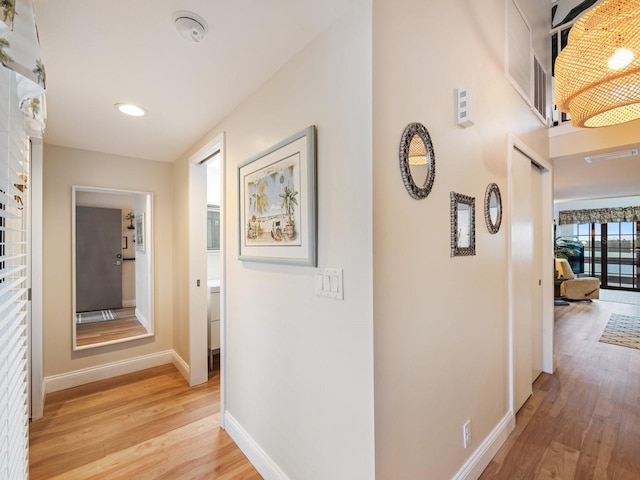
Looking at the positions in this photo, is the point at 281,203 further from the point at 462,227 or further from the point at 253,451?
the point at 253,451

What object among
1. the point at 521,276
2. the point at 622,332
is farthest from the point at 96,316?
the point at 622,332

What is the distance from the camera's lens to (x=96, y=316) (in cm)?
288

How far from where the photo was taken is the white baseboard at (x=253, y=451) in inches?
62.6

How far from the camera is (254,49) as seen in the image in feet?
4.67

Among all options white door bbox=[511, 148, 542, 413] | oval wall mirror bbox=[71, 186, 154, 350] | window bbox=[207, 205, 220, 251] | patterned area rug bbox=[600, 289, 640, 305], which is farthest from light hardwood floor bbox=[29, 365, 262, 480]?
patterned area rug bbox=[600, 289, 640, 305]

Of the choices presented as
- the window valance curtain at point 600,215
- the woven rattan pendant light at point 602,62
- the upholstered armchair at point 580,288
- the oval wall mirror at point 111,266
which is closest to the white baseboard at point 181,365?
the oval wall mirror at point 111,266

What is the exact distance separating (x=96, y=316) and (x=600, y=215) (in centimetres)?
1044

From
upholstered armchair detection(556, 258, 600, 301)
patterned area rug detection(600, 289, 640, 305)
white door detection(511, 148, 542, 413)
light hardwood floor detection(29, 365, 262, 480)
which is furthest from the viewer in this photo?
patterned area rug detection(600, 289, 640, 305)

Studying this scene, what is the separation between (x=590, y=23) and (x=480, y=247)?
108 cm

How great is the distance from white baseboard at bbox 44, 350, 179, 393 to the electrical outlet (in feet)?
9.55

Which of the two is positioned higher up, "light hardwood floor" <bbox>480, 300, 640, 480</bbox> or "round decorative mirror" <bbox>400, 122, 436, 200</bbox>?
"round decorative mirror" <bbox>400, 122, 436, 200</bbox>

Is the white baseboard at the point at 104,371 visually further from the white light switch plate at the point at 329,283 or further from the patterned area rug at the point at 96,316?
the white light switch plate at the point at 329,283

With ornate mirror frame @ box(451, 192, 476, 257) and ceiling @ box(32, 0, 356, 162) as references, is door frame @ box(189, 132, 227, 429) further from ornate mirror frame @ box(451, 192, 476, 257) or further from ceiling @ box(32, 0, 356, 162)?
ornate mirror frame @ box(451, 192, 476, 257)

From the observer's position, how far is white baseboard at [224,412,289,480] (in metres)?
1.59
